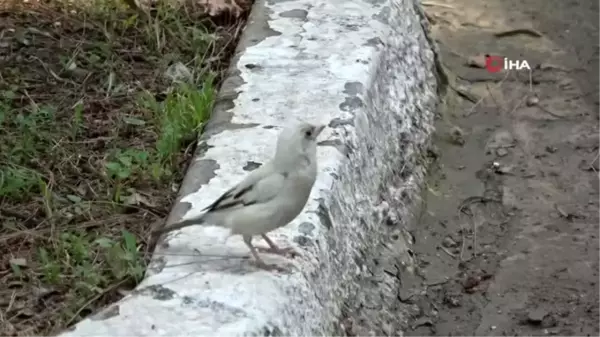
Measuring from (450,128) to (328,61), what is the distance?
42.1 inches

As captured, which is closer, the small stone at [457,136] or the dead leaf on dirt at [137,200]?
the dead leaf on dirt at [137,200]

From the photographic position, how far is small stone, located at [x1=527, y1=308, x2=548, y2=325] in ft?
13.3

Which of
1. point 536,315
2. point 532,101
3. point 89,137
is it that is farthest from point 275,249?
point 532,101

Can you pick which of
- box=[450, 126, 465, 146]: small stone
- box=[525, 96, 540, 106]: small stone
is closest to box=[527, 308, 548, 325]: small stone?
box=[450, 126, 465, 146]: small stone

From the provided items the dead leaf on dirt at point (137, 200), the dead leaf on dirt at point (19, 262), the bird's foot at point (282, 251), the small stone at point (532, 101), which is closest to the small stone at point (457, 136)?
the small stone at point (532, 101)

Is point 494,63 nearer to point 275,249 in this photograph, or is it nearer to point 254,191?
point 275,249

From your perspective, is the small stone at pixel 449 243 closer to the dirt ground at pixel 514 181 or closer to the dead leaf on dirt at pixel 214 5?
the dirt ground at pixel 514 181

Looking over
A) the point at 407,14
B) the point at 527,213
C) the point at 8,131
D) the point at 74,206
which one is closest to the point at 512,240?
the point at 527,213

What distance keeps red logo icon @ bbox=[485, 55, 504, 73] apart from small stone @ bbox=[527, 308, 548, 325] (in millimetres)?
2013

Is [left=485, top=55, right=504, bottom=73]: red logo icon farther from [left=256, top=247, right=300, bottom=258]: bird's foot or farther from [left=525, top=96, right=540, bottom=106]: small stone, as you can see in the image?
[left=256, top=247, right=300, bottom=258]: bird's foot

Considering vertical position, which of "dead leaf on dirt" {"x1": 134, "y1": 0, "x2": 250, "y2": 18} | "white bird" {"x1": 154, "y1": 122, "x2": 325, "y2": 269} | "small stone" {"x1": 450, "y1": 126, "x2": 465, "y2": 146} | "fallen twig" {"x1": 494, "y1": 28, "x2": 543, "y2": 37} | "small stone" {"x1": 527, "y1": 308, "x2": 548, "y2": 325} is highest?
"white bird" {"x1": 154, "y1": 122, "x2": 325, "y2": 269}

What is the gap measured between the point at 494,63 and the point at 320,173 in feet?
7.72

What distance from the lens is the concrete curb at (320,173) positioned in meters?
3.03

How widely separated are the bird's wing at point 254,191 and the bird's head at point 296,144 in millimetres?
60
